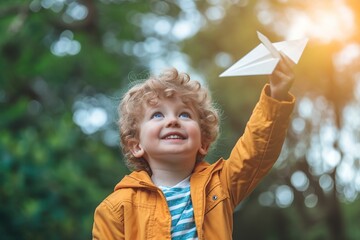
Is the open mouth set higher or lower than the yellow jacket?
higher

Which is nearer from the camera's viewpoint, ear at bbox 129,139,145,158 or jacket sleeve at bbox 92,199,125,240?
jacket sleeve at bbox 92,199,125,240

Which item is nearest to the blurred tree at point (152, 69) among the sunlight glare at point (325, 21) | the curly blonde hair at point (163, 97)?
the sunlight glare at point (325, 21)

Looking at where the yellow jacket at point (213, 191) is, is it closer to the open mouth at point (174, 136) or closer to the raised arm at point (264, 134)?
the raised arm at point (264, 134)

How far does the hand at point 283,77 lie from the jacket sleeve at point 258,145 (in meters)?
0.04

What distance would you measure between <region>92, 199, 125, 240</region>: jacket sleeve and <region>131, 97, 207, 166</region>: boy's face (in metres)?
0.27

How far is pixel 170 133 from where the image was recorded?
8.27ft

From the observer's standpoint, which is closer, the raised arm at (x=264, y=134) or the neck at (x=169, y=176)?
the raised arm at (x=264, y=134)

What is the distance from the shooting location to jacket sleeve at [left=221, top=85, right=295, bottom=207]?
2.30m

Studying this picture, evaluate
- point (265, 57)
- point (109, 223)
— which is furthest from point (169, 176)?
point (265, 57)

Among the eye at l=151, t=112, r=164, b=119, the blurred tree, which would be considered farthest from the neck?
the blurred tree

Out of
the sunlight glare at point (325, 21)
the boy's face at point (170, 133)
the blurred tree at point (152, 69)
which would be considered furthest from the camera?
the sunlight glare at point (325, 21)

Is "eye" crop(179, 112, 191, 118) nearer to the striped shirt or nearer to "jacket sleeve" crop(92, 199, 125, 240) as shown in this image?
the striped shirt

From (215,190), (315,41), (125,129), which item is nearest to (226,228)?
(215,190)

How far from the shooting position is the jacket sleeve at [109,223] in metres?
2.44
